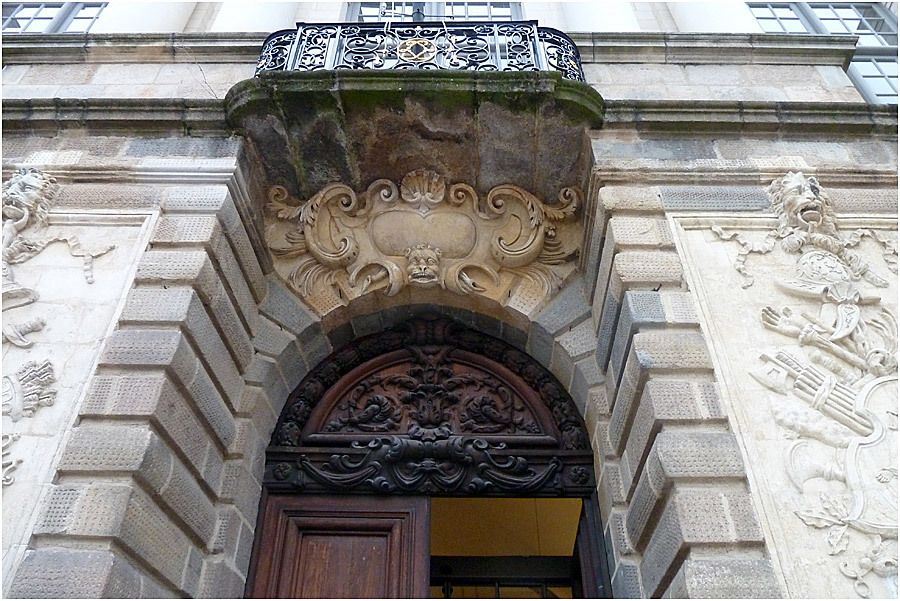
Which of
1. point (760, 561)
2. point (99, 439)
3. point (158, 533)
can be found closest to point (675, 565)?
point (760, 561)

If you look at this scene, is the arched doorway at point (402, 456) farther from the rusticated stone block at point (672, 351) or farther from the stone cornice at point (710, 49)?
the stone cornice at point (710, 49)

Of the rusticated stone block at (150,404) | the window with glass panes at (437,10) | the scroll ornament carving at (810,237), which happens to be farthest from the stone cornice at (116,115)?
the scroll ornament carving at (810,237)

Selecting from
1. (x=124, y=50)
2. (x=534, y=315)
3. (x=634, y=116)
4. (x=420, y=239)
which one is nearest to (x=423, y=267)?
(x=420, y=239)

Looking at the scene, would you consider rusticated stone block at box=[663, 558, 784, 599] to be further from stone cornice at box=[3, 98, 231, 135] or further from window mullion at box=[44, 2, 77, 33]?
window mullion at box=[44, 2, 77, 33]

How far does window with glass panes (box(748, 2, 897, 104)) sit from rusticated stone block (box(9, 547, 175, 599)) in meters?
7.83

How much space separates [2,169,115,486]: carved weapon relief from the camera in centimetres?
358

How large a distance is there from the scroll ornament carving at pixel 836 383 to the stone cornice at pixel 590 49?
189 centimetres

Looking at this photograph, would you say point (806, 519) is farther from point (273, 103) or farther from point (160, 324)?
point (273, 103)

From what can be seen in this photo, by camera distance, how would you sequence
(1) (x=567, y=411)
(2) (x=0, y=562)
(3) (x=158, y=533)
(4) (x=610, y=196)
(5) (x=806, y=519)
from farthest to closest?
(1) (x=567, y=411) < (4) (x=610, y=196) < (3) (x=158, y=533) < (5) (x=806, y=519) < (2) (x=0, y=562)

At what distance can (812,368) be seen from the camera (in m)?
3.80

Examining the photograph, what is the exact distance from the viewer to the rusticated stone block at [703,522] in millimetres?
3141

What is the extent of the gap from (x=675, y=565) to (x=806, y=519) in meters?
0.65

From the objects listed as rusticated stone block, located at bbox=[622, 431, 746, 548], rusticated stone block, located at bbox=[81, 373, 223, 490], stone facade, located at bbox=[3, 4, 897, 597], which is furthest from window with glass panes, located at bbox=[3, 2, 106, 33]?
rusticated stone block, located at bbox=[622, 431, 746, 548]

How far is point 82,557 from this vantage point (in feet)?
9.96
